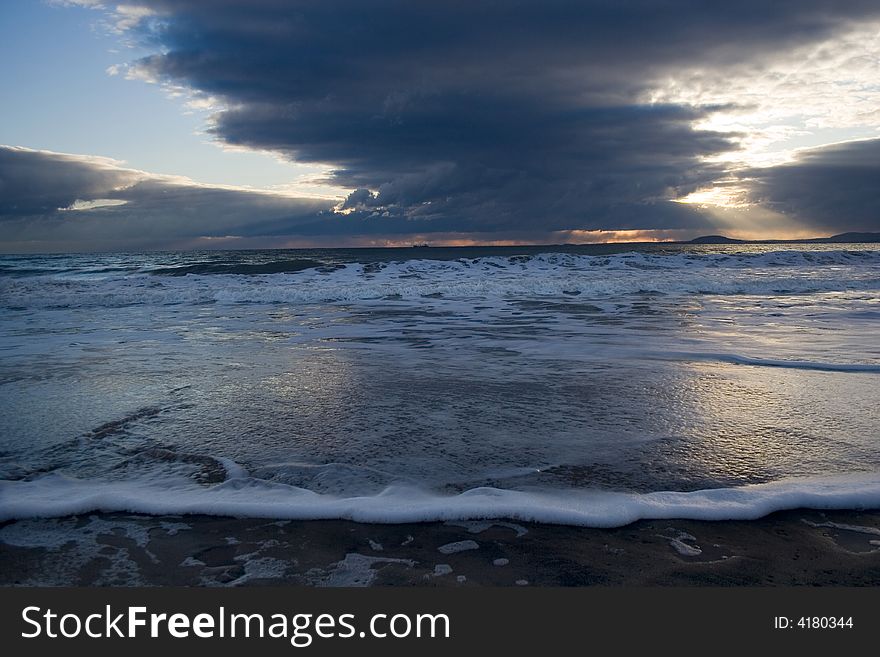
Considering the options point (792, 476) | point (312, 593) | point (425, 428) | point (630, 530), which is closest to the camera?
point (312, 593)

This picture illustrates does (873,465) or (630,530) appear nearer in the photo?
(630,530)

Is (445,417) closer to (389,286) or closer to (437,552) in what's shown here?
(437,552)

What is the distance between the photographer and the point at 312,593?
2.37 m

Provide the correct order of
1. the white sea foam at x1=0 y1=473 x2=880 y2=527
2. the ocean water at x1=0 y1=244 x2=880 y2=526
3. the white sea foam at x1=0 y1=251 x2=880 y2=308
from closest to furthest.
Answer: the white sea foam at x1=0 y1=473 x2=880 y2=527, the ocean water at x1=0 y1=244 x2=880 y2=526, the white sea foam at x1=0 y1=251 x2=880 y2=308

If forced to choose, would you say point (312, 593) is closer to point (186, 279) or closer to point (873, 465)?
point (873, 465)

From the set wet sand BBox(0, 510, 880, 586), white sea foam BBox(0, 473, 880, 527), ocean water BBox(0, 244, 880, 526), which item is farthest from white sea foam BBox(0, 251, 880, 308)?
wet sand BBox(0, 510, 880, 586)

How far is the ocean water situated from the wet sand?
0.14 meters

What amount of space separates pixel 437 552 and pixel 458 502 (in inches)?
19.4

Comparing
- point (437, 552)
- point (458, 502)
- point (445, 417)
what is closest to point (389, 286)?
point (445, 417)

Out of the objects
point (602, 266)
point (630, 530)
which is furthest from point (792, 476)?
point (602, 266)

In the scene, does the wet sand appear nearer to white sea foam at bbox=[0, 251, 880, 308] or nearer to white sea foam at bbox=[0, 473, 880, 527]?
white sea foam at bbox=[0, 473, 880, 527]

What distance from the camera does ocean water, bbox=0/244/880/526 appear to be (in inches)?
130

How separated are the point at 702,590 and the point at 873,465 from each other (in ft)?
6.77

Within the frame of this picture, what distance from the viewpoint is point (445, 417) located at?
4.90 metres
